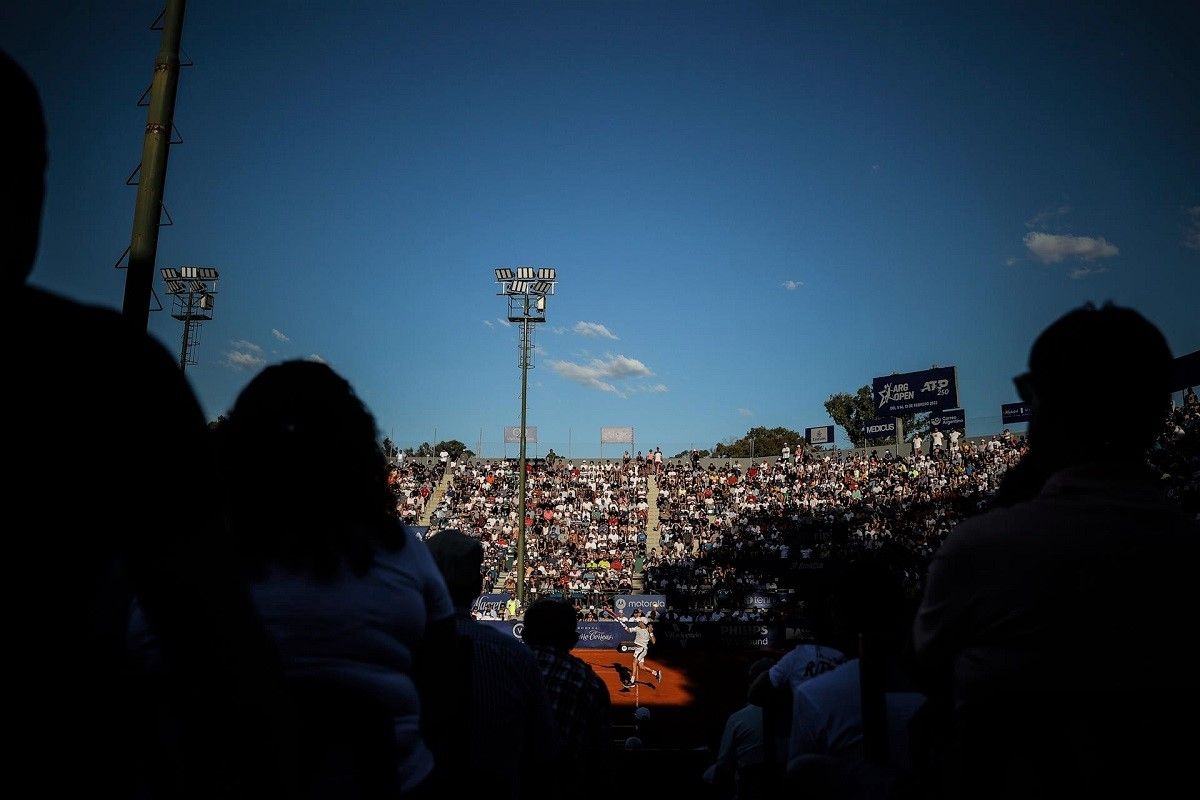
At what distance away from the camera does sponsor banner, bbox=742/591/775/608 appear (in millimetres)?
24044

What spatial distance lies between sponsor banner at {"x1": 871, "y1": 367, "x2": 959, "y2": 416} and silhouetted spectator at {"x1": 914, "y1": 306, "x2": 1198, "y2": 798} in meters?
44.3

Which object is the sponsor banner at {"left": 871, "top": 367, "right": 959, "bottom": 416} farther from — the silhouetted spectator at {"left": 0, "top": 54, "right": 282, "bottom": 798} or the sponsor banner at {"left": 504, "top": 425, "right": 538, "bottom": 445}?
the silhouetted spectator at {"left": 0, "top": 54, "right": 282, "bottom": 798}

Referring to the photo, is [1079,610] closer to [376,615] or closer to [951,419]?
[376,615]

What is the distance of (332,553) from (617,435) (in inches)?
2029

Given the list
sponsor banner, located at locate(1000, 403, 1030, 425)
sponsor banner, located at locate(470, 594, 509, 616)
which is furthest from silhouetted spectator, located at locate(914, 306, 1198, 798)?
sponsor banner, located at locate(1000, 403, 1030, 425)

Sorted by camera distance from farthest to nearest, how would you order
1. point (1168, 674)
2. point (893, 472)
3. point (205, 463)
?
point (893, 472)
point (1168, 674)
point (205, 463)

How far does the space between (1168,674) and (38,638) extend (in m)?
1.83

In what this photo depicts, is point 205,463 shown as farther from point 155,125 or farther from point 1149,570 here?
point 155,125

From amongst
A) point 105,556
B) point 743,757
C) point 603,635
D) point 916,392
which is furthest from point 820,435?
point 105,556

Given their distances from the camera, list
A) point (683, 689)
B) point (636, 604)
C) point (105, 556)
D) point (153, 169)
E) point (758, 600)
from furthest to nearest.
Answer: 1. point (758, 600)
2. point (636, 604)
3. point (683, 689)
4. point (153, 169)
5. point (105, 556)

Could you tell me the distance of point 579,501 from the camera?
38.4 metres

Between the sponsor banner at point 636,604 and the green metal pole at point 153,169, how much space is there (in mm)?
19712

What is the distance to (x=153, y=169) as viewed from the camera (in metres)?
5.11

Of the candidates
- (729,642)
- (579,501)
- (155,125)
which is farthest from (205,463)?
(579,501)
